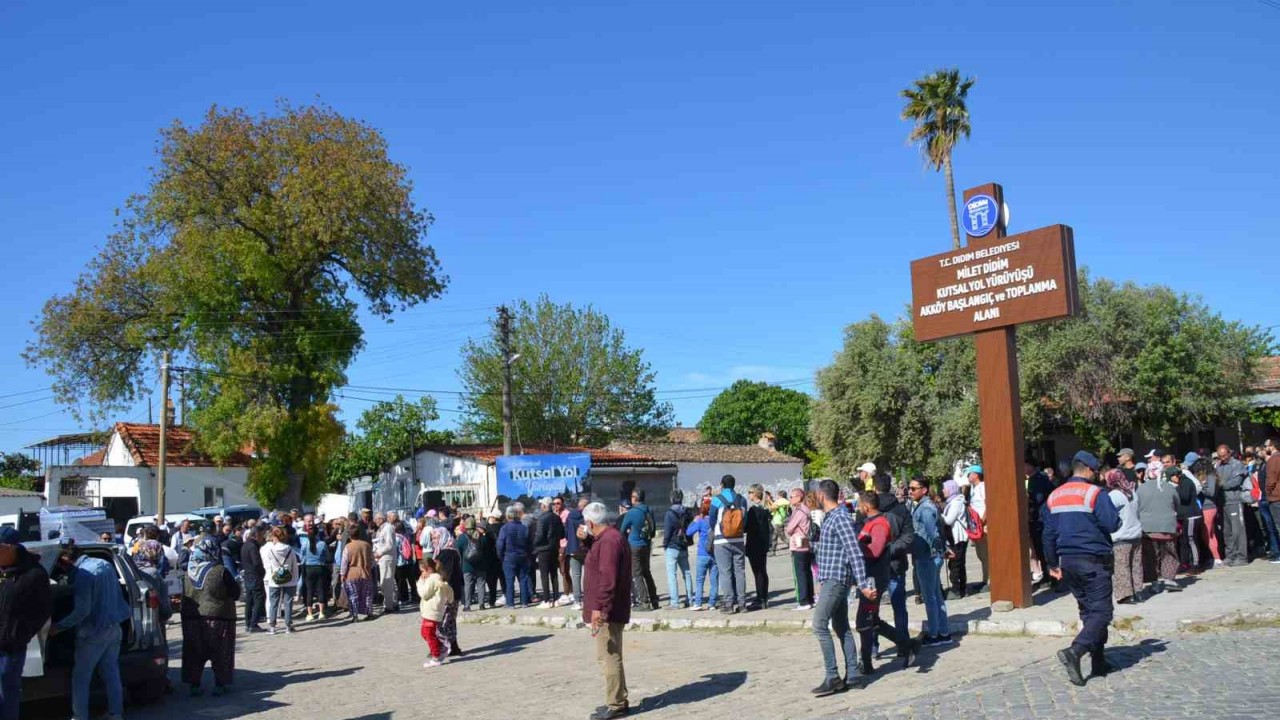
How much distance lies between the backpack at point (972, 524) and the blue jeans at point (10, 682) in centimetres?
980

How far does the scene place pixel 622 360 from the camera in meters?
56.6

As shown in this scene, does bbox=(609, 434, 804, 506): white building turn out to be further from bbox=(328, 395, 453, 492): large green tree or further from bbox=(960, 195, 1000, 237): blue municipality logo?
bbox=(960, 195, 1000, 237): blue municipality logo

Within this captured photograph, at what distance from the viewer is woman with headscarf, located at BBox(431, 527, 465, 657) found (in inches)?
489

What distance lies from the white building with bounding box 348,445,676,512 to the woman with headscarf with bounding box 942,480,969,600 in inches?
1059

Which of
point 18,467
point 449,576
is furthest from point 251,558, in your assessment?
point 18,467

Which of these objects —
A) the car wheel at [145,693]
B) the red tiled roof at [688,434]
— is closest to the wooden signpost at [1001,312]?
the car wheel at [145,693]

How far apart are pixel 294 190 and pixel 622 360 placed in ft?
83.3

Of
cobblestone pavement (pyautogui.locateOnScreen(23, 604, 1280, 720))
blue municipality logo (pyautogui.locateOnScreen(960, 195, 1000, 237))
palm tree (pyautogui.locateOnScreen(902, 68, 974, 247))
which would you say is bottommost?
cobblestone pavement (pyautogui.locateOnScreen(23, 604, 1280, 720))

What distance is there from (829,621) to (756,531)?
16.8 feet

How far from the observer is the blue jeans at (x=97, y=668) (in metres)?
8.71

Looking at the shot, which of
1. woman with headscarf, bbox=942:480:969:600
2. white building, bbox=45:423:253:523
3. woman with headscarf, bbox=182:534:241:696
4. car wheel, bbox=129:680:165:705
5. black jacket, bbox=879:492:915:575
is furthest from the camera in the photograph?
white building, bbox=45:423:253:523

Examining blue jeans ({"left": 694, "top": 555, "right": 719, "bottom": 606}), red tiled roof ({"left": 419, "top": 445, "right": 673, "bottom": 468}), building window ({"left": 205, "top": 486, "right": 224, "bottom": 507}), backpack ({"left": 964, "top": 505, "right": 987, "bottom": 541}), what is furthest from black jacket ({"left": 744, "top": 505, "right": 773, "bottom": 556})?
building window ({"left": 205, "top": 486, "right": 224, "bottom": 507})

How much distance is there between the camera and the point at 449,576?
50.1ft

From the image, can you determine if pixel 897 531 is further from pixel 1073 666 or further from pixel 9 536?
pixel 9 536
